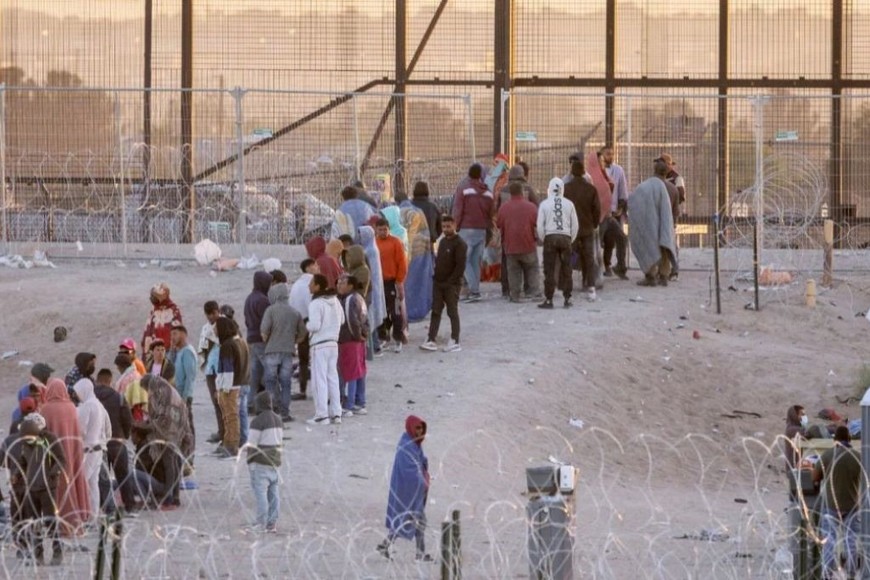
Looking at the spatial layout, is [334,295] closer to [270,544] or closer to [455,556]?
[270,544]

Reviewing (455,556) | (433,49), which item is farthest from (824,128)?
(455,556)

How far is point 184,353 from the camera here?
57.8 feet

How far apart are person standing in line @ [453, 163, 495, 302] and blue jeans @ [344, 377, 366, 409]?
180 inches

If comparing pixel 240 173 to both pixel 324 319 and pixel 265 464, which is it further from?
pixel 265 464

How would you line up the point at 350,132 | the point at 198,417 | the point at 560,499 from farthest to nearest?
the point at 350,132
the point at 198,417
the point at 560,499

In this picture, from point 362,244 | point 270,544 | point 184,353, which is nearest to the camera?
point 270,544

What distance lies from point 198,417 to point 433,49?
12.1 m

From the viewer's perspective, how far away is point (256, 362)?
62.1 feet

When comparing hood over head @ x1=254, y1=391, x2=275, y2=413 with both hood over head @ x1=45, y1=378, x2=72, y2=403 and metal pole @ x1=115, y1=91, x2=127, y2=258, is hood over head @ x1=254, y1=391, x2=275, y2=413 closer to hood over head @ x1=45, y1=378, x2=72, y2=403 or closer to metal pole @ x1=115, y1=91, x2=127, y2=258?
hood over head @ x1=45, y1=378, x2=72, y2=403

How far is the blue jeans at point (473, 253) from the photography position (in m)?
23.4

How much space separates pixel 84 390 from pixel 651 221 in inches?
414

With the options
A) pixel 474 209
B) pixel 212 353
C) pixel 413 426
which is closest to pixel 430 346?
pixel 474 209

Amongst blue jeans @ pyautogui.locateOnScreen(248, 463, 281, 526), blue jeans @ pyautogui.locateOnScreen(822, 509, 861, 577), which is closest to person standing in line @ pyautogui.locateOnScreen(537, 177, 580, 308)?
blue jeans @ pyautogui.locateOnScreen(248, 463, 281, 526)

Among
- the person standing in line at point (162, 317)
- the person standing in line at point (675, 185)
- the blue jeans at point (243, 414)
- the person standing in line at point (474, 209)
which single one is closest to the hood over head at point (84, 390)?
the blue jeans at point (243, 414)
